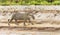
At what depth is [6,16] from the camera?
1.30 meters

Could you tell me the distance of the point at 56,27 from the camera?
4.03 ft

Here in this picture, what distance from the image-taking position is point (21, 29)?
124 centimetres

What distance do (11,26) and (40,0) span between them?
34 centimetres

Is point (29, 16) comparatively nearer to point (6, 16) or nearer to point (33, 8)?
point (33, 8)

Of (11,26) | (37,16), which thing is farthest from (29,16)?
(11,26)

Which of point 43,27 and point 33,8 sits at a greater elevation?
point 33,8

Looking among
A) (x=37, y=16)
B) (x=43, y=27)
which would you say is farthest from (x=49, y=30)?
(x=37, y=16)

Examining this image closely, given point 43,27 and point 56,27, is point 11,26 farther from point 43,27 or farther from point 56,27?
point 56,27

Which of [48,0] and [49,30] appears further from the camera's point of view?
[48,0]

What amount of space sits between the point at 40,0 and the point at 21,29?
0.31 m

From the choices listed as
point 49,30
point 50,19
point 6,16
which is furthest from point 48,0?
point 6,16

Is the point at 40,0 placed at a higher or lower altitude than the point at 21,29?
higher

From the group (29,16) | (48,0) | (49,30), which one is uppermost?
(48,0)

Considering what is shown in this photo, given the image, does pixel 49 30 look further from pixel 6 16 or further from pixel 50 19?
pixel 6 16
